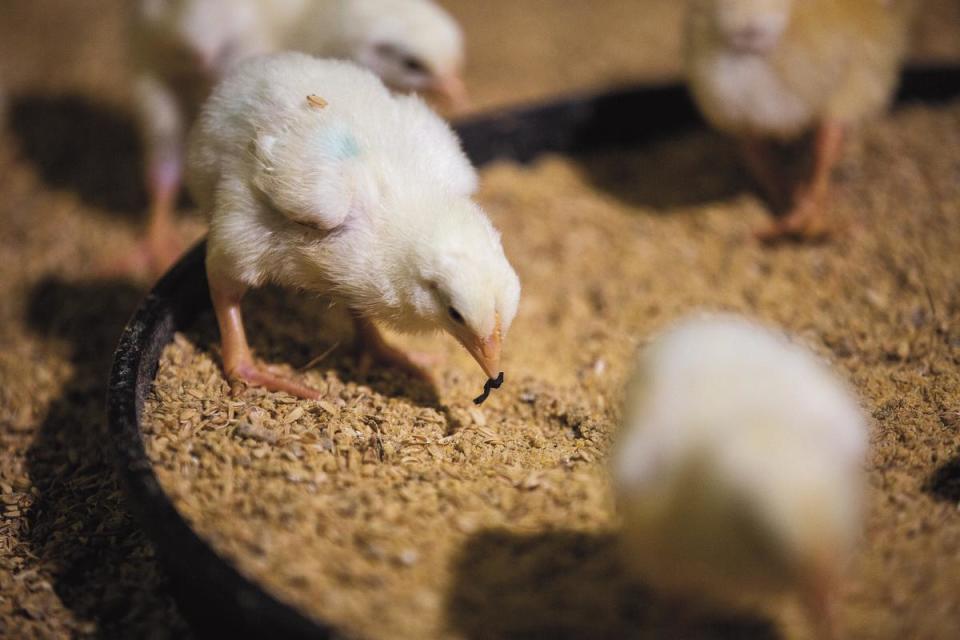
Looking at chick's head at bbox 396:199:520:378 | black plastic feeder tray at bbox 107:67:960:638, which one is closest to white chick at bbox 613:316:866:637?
chick's head at bbox 396:199:520:378

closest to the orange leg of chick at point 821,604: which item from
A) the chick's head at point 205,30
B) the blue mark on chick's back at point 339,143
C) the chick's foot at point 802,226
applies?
the blue mark on chick's back at point 339,143

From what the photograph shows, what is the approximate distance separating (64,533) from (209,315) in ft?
A: 2.26

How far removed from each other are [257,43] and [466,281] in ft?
5.85

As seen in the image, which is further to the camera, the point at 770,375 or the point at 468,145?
the point at 468,145

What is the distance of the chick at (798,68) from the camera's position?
2.87 meters

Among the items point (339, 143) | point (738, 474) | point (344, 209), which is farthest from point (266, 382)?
point (738, 474)

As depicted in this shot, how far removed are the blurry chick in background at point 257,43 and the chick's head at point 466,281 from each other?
125cm

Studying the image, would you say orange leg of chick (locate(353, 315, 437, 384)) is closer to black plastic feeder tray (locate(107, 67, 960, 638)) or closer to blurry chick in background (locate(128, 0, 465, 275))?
black plastic feeder tray (locate(107, 67, 960, 638))

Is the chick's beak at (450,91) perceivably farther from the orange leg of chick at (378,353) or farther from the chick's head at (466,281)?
the chick's head at (466,281)

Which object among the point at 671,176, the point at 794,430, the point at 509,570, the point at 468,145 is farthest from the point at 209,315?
the point at 671,176

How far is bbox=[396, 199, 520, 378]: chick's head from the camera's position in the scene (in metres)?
1.80

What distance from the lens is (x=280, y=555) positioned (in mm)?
1630

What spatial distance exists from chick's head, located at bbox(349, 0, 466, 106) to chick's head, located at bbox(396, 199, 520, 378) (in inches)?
48.5

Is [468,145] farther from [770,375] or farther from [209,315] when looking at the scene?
[770,375]
